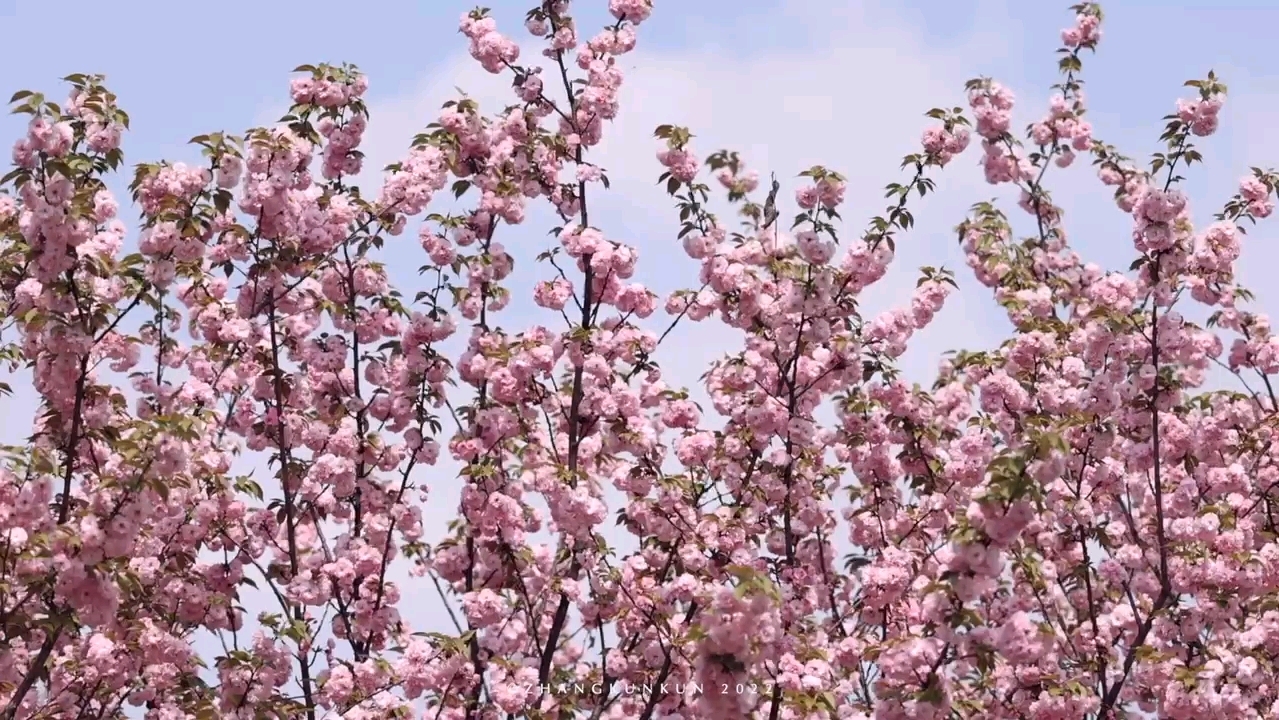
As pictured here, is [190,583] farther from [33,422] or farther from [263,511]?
[33,422]

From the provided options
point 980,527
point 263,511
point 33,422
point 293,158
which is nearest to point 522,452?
point 263,511

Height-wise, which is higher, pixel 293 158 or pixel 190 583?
pixel 293 158

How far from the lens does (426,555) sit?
10.9 m

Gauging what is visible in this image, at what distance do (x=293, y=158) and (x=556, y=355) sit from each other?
2.08 m

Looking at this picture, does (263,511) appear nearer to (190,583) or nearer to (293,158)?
(190,583)

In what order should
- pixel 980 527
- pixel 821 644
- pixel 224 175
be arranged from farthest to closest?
pixel 821 644 → pixel 224 175 → pixel 980 527

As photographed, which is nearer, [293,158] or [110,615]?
[110,615]

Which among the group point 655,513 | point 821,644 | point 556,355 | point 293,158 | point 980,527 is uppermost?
point 293,158

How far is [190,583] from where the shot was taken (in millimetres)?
10016

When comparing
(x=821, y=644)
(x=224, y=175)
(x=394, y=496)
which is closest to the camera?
(x=224, y=175)

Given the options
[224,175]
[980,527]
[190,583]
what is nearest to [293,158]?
[224,175]

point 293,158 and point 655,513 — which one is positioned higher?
point 293,158

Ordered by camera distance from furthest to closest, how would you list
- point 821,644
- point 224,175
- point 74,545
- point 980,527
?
point 821,644
point 224,175
point 74,545
point 980,527

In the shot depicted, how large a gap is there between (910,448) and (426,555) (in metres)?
3.45
